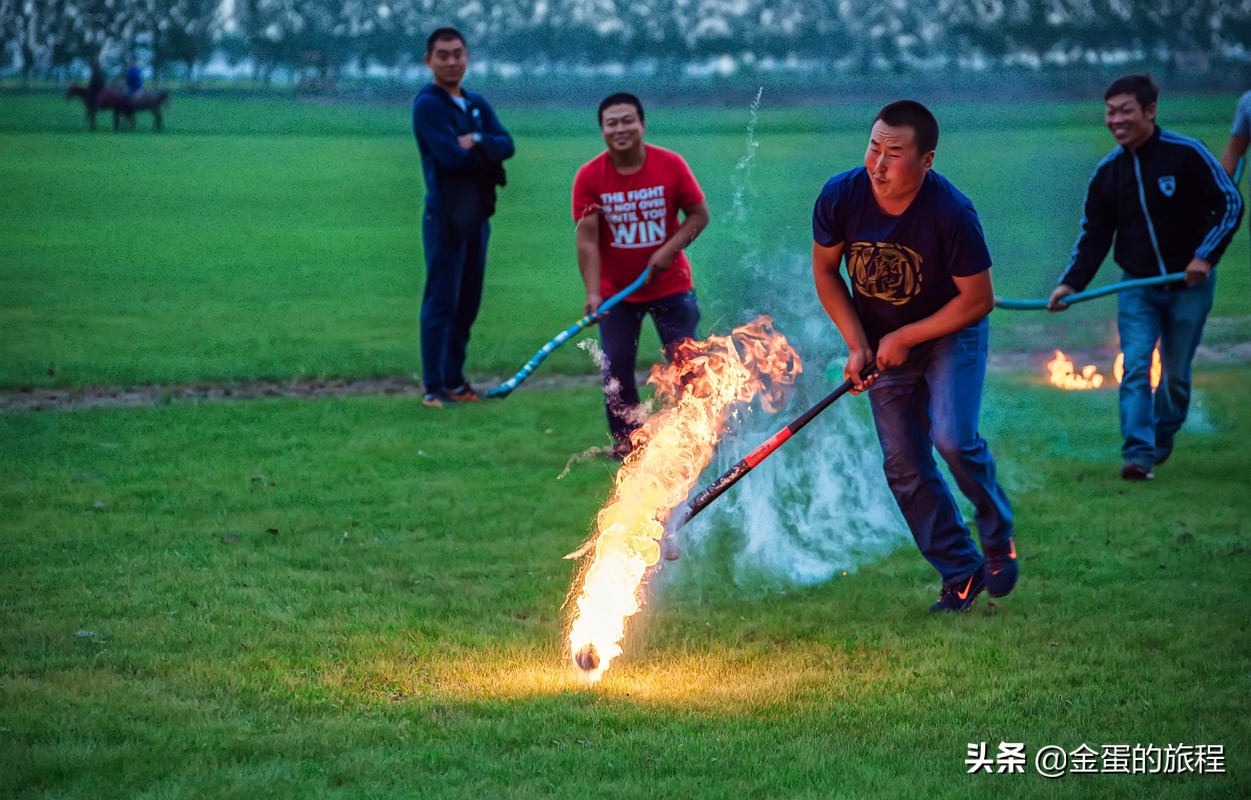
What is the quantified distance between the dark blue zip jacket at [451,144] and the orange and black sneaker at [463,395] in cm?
120

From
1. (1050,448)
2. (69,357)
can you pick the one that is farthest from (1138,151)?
(69,357)

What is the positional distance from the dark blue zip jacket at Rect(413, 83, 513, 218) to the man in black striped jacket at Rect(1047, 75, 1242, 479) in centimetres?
365

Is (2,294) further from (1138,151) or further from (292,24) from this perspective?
(292,24)

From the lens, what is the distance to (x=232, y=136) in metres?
30.7

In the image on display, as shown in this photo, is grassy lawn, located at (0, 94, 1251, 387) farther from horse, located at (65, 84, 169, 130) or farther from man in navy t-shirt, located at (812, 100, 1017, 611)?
man in navy t-shirt, located at (812, 100, 1017, 611)

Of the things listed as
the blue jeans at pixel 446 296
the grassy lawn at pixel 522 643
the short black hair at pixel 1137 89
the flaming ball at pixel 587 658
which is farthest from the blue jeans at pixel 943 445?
the blue jeans at pixel 446 296

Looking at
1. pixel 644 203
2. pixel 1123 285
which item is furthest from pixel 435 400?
pixel 1123 285

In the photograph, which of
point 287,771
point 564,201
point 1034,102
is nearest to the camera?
point 287,771

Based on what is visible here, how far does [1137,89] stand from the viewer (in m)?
7.49

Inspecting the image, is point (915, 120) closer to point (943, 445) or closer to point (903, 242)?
point (903, 242)

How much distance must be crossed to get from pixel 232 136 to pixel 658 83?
9052 millimetres

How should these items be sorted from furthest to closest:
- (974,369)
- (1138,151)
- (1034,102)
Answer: (1034,102) < (1138,151) < (974,369)

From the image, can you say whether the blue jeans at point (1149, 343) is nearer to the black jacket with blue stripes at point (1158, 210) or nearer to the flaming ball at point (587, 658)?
the black jacket with blue stripes at point (1158, 210)

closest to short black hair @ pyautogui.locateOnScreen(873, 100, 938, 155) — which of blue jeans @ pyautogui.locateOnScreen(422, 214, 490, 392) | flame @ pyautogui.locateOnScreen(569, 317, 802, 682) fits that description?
flame @ pyautogui.locateOnScreen(569, 317, 802, 682)
